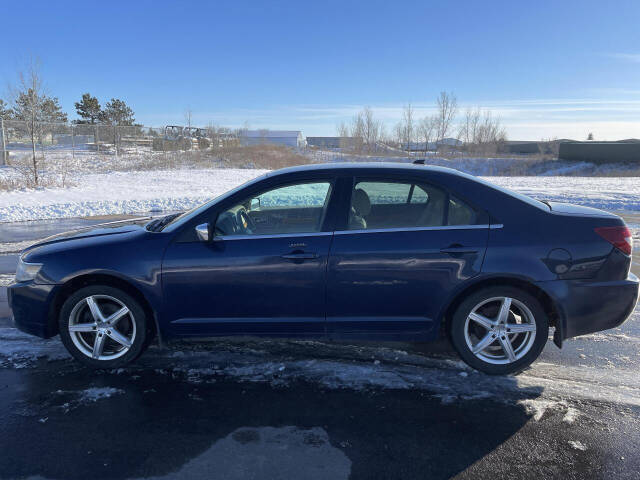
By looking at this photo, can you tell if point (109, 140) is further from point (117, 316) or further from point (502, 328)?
point (502, 328)

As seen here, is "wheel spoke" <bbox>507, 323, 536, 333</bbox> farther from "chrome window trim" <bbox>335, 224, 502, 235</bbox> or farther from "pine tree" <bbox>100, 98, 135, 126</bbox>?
"pine tree" <bbox>100, 98, 135, 126</bbox>

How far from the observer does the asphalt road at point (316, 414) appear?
110 inches

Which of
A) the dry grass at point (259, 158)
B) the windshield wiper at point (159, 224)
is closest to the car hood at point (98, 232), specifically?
the windshield wiper at point (159, 224)

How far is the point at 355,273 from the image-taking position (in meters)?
3.71

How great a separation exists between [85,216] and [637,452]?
12136 millimetres

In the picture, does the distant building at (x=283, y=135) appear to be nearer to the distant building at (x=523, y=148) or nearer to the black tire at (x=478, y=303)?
the distant building at (x=523, y=148)

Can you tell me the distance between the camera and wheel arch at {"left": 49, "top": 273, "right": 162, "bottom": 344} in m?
3.91

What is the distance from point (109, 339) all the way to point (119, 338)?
0.14 m

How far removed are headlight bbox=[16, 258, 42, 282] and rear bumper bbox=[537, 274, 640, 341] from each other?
13.0ft

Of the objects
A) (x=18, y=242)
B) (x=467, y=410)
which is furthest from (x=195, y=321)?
(x=18, y=242)

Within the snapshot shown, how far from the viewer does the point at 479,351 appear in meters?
3.85

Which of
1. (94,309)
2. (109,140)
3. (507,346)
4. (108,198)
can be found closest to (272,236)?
(94,309)

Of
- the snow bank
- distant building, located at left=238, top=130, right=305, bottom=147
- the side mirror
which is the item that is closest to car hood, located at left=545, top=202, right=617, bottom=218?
the side mirror

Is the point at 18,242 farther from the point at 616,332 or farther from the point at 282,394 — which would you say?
the point at 616,332
